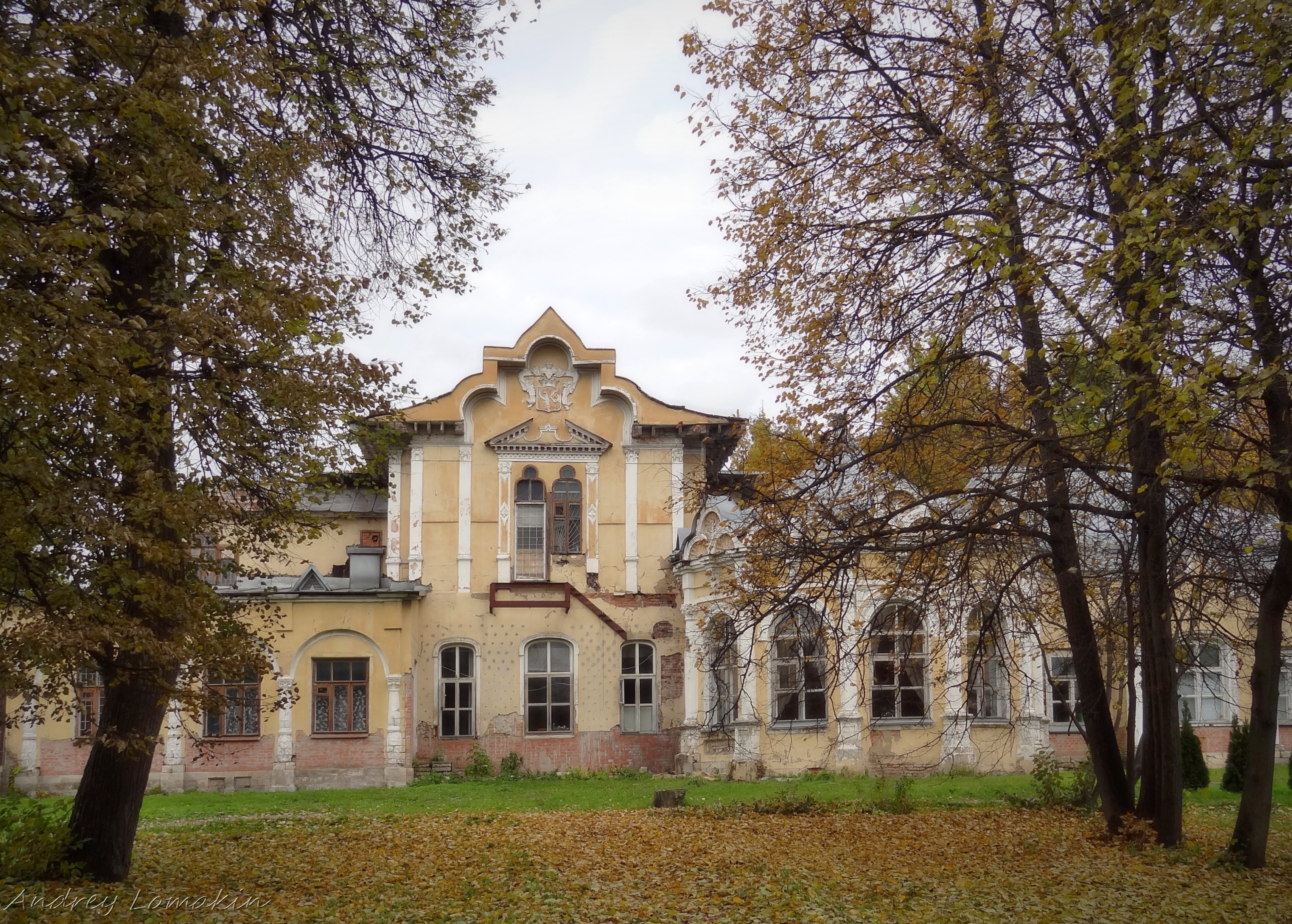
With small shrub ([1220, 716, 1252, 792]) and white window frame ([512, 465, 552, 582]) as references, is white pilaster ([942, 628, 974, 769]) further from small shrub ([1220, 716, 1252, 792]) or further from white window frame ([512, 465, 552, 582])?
white window frame ([512, 465, 552, 582])

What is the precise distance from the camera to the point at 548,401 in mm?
27156

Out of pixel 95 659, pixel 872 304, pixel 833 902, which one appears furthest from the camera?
pixel 872 304

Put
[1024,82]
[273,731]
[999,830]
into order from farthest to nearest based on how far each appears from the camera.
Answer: [273,731] → [999,830] → [1024,82]

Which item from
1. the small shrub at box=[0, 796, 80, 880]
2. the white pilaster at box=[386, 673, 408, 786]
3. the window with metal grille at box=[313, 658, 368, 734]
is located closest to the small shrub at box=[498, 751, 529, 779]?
the white pilaster at box=[386, 673, 408, 786]

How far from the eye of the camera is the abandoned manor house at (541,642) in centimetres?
2314

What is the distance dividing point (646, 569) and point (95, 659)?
18.6m

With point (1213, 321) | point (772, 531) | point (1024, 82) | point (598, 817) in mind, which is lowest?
point (598, 817)

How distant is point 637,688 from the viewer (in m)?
26.4

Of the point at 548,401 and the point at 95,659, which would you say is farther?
the point at 548,401

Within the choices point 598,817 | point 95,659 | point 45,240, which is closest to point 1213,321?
point 45,240

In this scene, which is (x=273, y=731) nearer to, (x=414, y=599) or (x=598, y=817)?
(x=414, y=599)

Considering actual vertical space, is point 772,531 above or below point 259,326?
below

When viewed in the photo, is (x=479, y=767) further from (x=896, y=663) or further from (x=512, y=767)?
(x=896, y=663)

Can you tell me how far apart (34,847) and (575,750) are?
1685cm
